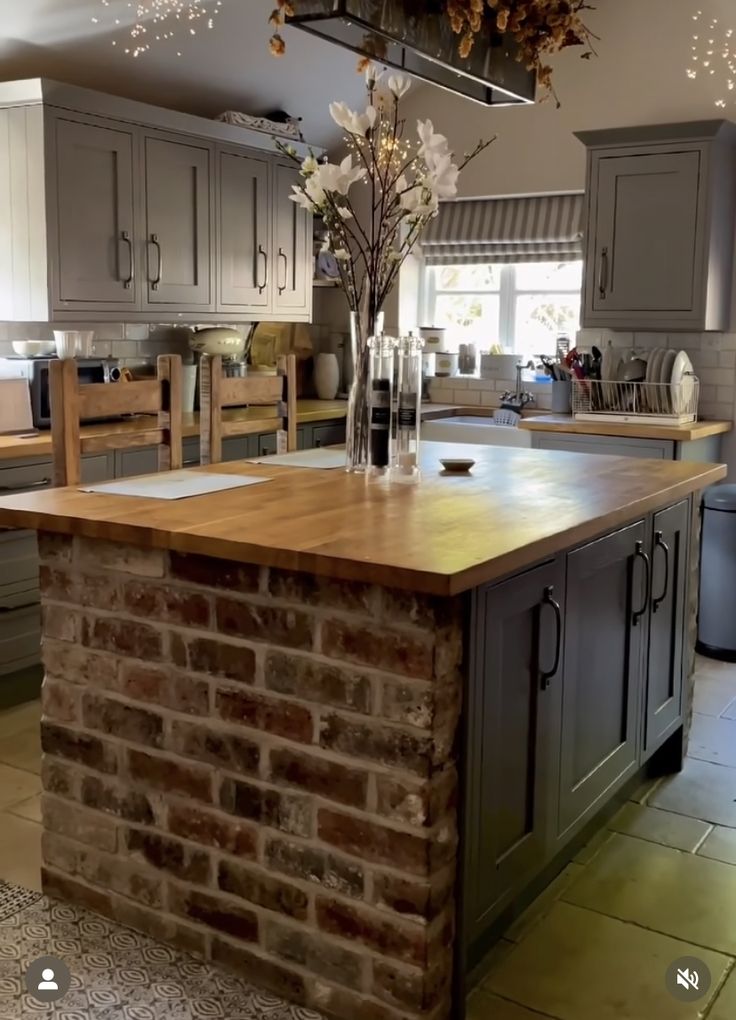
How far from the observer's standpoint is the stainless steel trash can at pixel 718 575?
4.50 metres

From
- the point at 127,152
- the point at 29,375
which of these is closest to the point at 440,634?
the point at 29,375

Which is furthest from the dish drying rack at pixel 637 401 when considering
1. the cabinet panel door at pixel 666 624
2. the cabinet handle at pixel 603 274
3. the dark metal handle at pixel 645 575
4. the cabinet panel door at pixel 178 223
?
the dark metal handle at pixel 645 575

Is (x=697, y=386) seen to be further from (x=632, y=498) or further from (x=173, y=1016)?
(x=173, y=1016)

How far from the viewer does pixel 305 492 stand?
262 cm

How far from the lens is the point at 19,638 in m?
4.00

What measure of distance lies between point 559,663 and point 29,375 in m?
2.80

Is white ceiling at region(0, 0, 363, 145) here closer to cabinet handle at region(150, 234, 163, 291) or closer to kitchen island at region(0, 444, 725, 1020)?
→ cabinet handle at region(150, 234, 163, 291)

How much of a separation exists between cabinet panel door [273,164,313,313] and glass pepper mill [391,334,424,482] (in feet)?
9.31

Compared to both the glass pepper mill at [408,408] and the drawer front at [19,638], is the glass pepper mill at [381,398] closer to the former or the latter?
the glass pepper mill at [408,408]

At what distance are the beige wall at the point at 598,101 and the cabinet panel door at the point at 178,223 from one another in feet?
5.15

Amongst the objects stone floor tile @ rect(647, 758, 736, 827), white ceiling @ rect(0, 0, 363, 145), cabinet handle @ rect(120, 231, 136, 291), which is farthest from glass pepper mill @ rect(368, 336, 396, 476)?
white ceiling @ rect(0, 0, 363, 145)

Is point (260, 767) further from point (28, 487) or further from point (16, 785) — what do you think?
point (28, 487)
